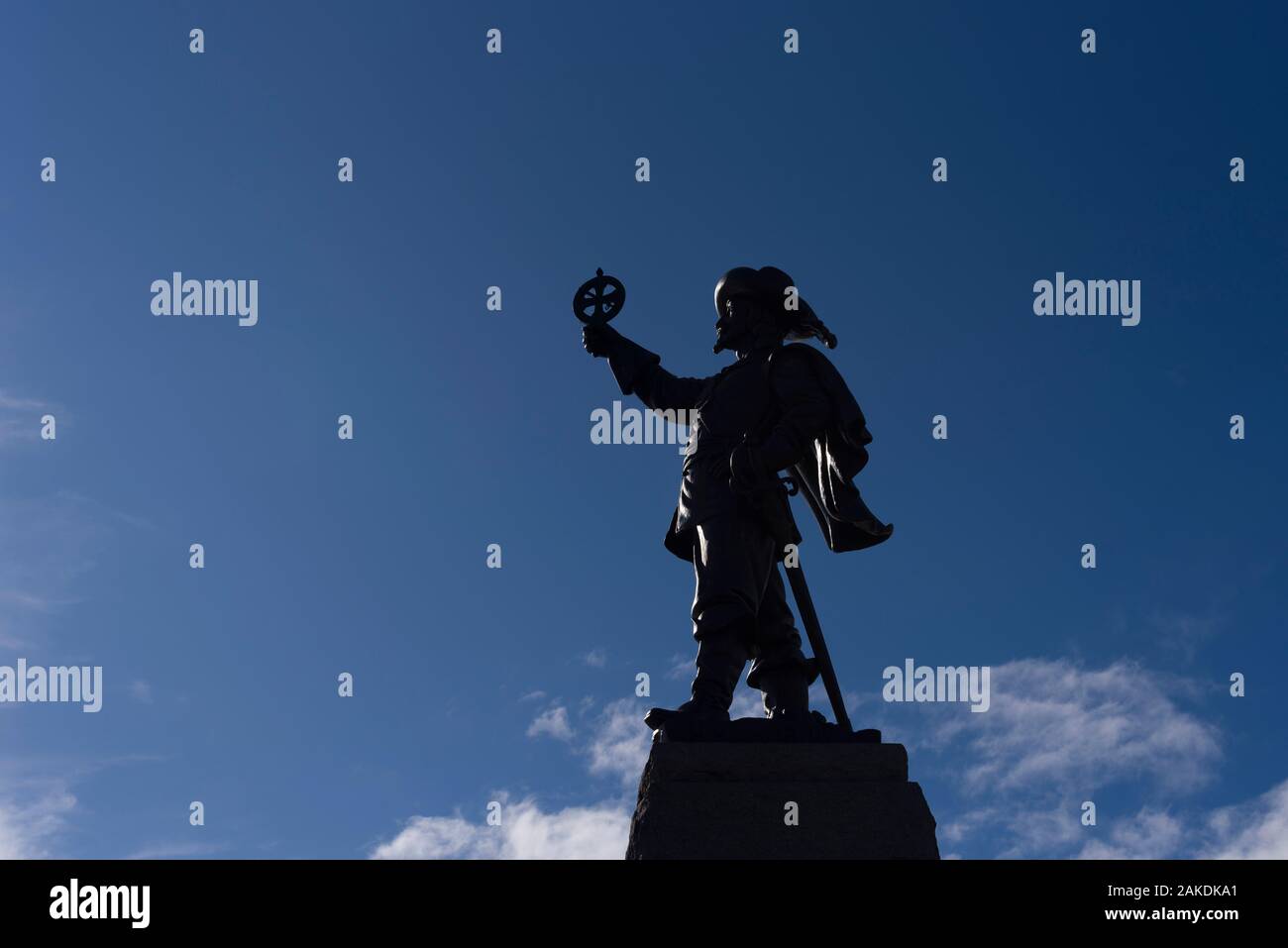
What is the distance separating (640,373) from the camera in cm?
911

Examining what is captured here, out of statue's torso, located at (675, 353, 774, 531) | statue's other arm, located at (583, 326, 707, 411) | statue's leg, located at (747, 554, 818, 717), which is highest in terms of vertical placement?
statue's other arm, located at (583, 326, 707, 411)

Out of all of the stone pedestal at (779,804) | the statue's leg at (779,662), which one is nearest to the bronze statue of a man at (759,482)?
the statue's leg at (779,662)

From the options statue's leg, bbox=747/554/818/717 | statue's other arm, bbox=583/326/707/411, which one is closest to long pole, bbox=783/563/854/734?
statue's leg, bbox=747/554/818/717

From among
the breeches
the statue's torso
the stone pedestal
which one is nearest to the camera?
the stone pedestal

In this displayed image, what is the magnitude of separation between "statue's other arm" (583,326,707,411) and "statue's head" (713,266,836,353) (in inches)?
14.8

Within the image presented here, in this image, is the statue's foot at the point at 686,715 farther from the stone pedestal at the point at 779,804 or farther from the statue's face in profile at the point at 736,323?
the statue's face in profile at the point at 736,323

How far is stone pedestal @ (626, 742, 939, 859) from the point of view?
712 cm

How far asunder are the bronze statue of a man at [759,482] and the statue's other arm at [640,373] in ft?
0.28

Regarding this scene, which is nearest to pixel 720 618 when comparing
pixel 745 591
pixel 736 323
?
pixel 745 591

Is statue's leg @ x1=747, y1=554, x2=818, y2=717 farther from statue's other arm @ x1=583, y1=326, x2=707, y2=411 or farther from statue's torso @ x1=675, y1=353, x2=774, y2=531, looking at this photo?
statue's other arm @ x1=583, y1=326, x2=707, y2=411
